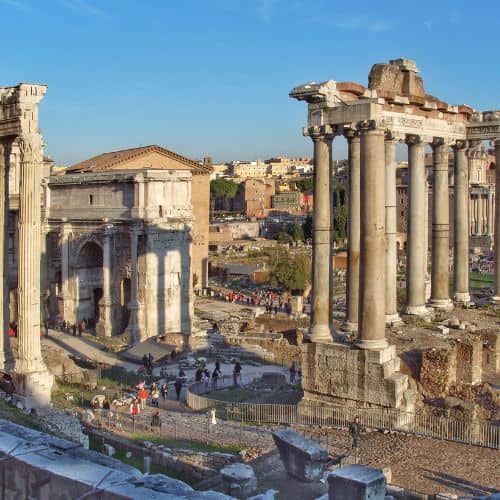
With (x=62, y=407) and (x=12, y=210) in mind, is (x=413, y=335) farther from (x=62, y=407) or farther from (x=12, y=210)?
(x=12, y=210)

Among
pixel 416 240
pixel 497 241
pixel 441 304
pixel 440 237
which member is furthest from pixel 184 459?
pixel 497 241

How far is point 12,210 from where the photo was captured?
34156 millimetres

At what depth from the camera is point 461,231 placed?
23.0 metres

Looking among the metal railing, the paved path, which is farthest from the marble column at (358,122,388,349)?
the paved path

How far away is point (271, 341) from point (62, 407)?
571 inches

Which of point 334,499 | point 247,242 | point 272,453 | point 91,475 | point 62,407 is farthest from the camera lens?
point 247,242

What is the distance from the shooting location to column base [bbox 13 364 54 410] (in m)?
16.8

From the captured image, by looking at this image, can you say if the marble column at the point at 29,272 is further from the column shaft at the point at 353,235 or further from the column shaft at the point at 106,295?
the column shaft at the point at 106,295

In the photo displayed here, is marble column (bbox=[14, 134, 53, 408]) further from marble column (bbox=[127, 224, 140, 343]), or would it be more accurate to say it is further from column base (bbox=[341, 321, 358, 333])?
marble column (bbox=[127, 224, 140, 343])

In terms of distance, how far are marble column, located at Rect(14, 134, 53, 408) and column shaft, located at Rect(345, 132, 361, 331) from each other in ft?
23.3

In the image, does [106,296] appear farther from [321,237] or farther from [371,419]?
[371,419]

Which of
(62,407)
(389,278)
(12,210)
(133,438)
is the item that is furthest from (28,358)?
(12,210)

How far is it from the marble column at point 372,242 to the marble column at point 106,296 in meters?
21.9

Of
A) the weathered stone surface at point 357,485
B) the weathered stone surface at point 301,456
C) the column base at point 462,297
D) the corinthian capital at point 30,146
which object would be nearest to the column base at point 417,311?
the column base at point 462,297
